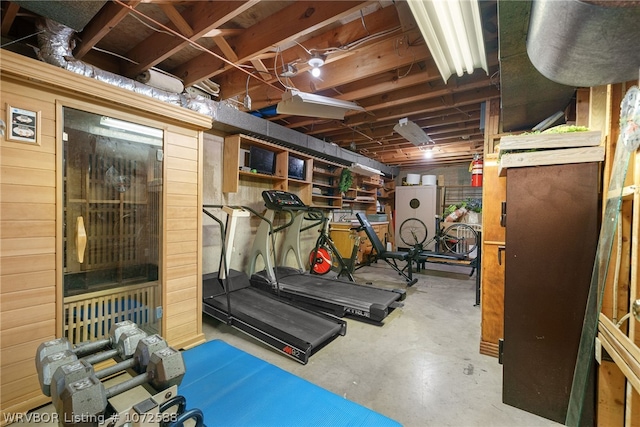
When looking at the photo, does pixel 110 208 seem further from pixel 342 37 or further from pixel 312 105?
pixel 342 37

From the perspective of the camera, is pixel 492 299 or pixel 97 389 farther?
pixel 492 299

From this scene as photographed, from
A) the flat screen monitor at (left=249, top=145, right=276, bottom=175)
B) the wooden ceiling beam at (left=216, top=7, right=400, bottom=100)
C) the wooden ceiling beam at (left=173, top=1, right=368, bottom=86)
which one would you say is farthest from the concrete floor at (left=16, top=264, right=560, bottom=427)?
the wooden ceiling beam at (left=216, top=7, right=400, bottom=100)

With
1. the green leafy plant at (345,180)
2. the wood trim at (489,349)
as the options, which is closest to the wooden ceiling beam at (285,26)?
the wood trim at (489,349)

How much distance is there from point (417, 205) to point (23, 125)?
25.2ft

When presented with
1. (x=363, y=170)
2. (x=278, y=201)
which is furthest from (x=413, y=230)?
(x=278, y=201)

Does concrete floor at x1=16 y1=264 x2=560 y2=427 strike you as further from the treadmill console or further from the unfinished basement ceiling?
the unfinished basement ceiling

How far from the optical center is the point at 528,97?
2.09 metres

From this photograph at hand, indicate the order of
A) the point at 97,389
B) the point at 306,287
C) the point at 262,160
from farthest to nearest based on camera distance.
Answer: the point at 262,160, the point at 306,287, the point at 97,389

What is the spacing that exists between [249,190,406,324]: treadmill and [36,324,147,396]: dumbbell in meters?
2.13

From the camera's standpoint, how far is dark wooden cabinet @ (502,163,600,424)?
4.98 ft

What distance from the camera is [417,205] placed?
7.72m

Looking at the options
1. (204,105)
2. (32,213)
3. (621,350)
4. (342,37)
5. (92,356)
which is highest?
(342,37)

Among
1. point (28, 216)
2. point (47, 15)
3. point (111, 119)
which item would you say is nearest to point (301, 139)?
point (111, 119)

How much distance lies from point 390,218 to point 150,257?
718 cm
